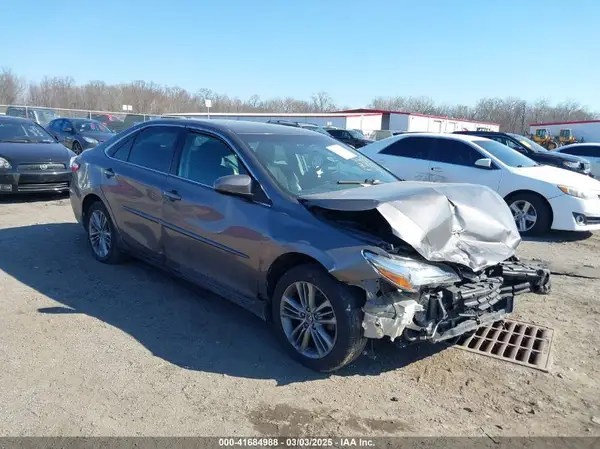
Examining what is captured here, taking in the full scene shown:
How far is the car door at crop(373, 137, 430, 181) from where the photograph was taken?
932 centimetres

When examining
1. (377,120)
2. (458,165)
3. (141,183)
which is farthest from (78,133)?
(377,120)

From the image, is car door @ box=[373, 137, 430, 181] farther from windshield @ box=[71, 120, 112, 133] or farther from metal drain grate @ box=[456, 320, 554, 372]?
windshield @ box=[71, 120, 112, 133]

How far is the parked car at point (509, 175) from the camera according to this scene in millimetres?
7703

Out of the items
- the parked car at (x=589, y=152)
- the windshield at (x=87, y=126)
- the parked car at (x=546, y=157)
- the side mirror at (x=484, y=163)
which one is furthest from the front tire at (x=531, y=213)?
the windshield at (x=87, y=126)

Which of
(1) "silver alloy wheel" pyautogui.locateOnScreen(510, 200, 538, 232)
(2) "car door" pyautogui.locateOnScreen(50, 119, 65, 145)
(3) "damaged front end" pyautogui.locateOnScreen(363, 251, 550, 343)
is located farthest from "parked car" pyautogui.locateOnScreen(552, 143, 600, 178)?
(2) "car door" pyautogui.locateOnScreen(50, 119, 65, 145)

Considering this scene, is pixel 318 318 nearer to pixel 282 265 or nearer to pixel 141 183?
pixel 282 265

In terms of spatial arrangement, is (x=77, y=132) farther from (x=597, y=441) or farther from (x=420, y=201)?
(x=597, y=441)

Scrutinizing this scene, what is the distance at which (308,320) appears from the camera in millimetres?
3477

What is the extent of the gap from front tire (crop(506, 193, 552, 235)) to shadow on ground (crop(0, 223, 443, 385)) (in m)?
5.08

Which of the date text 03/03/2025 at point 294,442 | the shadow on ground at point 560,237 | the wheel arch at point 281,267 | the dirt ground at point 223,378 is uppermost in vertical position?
the wheel arch at point 281,267

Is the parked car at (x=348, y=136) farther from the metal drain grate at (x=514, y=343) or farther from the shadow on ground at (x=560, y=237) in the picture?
the metal drain grate at (x=514, y=343)

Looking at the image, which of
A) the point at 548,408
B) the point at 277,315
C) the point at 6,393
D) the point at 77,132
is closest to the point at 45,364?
the point at 6,393

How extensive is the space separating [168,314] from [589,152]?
59.8ft

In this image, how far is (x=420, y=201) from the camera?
11.3 feet
